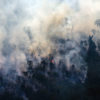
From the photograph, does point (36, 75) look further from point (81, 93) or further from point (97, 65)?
point (97, 65)

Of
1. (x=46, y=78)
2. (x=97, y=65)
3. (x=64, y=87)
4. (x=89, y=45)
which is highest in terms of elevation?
(x=89, y=45)

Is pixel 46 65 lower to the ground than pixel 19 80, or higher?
higher

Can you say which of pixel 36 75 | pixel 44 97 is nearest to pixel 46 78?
pixel 36 75

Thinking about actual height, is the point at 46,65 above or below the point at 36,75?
above

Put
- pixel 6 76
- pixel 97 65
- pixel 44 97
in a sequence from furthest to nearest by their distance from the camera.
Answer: pixel 97 65 → pixel 44 97 → pixel 6 76

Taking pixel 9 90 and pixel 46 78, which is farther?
pixel 46 78

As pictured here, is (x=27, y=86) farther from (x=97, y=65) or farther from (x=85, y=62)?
(x=97, y=65)

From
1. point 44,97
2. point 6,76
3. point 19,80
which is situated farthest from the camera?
point 44,97

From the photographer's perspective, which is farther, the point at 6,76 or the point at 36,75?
the point at 36,75

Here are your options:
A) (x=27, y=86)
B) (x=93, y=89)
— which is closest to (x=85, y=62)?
(x=93, y=89)
